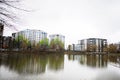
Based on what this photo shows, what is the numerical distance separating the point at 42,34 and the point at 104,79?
122 m

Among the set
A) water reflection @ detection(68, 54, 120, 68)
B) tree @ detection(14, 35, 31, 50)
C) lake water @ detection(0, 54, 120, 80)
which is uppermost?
tree @ detection(14, 35, 31, 50)

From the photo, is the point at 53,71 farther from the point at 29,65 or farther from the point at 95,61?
the point at 95,61

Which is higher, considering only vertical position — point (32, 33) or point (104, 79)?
point (32, 33)

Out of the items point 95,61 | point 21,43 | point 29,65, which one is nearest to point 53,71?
point 29,65

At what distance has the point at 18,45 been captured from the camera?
65.8 meters

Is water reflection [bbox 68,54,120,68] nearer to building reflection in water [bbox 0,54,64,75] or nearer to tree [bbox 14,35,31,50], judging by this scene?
building reflection in water [bbox 0,54,64,75]

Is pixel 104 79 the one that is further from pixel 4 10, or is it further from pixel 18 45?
pixel 18 45

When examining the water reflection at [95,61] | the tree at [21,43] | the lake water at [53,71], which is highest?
the tree at [21,43]

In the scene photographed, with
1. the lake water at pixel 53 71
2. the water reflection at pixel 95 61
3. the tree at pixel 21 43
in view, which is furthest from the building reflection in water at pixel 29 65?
the tree at pixel 21 43

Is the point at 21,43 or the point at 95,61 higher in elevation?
the point at 21,43

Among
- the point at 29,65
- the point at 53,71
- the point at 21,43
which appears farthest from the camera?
the point at 21,43

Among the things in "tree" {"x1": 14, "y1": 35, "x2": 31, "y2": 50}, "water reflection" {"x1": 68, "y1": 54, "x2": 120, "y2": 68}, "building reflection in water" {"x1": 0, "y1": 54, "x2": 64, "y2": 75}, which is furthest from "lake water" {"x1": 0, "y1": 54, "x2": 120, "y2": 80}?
"tree" {"x1": 14, "y1": 35, "x2": 31, "y2": 50}

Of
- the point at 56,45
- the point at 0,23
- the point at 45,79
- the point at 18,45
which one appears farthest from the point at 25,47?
the point at 0,23

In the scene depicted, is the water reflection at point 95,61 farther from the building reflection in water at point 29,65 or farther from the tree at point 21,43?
the tree at point 21,43
